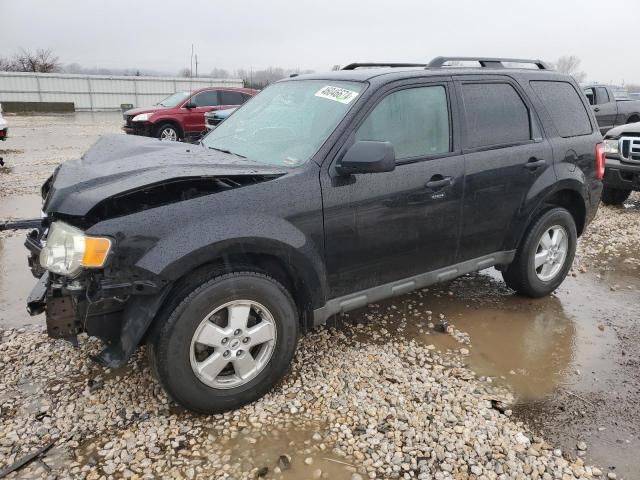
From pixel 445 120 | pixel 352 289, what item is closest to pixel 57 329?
pixel 352 289

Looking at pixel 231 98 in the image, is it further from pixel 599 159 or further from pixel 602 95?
pixel 599 159

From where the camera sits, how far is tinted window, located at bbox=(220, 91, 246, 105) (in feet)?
50.1

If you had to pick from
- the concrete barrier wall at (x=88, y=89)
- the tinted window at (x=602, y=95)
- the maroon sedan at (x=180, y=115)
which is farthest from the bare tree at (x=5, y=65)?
the tinted window at (x=602, y=95)

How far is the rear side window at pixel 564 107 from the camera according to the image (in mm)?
4230

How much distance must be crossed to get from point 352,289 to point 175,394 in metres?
1.25

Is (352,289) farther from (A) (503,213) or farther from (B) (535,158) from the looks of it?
(B) (535,158)

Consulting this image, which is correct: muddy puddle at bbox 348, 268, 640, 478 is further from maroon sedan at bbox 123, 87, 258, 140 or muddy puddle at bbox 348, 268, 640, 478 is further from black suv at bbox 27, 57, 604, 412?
maroon sedan at bbox 123, 87, 258, 140

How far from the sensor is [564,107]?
172 inches

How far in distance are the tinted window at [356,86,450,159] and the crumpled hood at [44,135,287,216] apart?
0.76 m

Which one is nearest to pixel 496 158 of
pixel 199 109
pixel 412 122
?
pixel 412 122

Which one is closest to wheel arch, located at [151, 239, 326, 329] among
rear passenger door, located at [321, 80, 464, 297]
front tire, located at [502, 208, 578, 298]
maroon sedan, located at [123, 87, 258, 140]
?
rear passenger door, located at [321, 80, 464, 297]

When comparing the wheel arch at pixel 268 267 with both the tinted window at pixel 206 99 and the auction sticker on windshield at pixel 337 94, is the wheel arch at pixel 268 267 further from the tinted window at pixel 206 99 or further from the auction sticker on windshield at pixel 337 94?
the tinted window at pixel 206 99

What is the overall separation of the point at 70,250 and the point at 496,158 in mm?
2924

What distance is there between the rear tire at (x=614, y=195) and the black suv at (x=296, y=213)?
4.44m
